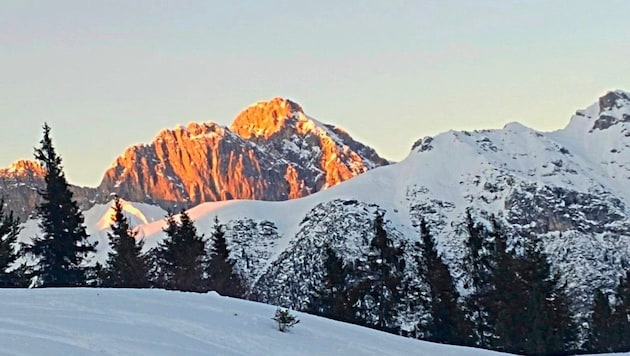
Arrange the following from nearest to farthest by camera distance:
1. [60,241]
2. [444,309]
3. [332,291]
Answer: [60,241]
[444,309]
[332,291]

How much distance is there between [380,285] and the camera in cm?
4459

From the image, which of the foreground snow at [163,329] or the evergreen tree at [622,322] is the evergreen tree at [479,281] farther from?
the foreground snow at [163,329]

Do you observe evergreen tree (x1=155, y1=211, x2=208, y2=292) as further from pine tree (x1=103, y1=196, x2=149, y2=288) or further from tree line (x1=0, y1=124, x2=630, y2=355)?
pine tree (x1=103, y1=196, x2=149, y2=288)

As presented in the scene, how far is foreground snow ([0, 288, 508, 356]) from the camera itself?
10.2 metres

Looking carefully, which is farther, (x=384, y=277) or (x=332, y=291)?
(x=332, y=291)

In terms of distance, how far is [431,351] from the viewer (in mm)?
13766

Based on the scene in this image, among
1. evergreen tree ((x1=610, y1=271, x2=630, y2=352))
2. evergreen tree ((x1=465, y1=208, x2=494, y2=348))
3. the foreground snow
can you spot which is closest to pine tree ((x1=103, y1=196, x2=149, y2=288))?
evergreen tree ((x1=465, y1=208, x2=494, y2=348))

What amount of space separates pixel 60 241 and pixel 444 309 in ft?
59.6

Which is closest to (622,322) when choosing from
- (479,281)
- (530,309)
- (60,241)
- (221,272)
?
(479,281)

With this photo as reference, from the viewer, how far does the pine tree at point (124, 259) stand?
45.9 m

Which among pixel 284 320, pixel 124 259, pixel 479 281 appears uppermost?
pixel 479 281

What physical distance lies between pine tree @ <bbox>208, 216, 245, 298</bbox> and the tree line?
0.11 metres

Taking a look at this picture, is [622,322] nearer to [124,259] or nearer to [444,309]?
[444,309]

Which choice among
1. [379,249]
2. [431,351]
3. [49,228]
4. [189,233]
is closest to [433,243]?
[379,249]
